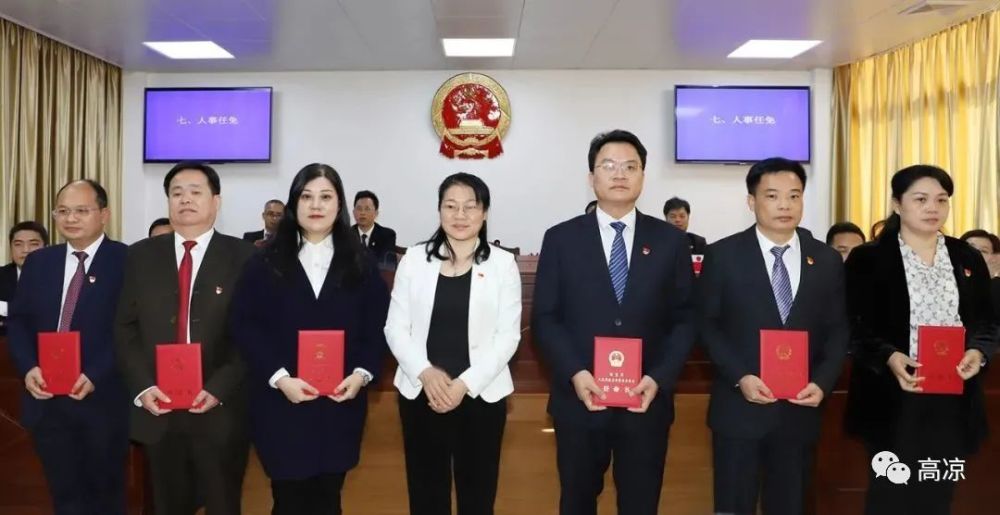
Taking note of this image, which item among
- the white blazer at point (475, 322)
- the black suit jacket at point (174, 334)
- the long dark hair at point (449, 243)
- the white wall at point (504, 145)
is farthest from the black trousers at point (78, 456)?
the white wall at point (504, 145)

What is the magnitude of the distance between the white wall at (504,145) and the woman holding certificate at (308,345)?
5.35 metres

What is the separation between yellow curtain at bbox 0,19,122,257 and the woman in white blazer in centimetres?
523

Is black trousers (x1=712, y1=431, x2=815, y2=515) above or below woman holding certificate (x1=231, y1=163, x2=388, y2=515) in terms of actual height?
below

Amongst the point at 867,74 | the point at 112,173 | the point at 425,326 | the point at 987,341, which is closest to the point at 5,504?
the point at 425,326

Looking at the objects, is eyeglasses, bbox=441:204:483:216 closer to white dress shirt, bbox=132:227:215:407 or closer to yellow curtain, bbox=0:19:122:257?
white dress shirt, bbox=132:227:215:407

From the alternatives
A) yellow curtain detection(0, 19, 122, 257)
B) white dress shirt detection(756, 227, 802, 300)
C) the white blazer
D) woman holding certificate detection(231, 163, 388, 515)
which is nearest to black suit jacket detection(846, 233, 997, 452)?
white dress shirt detection(756, 227, 802, 300)

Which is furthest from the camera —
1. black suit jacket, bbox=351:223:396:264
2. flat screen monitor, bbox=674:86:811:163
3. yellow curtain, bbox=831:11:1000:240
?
flat screen monitor, bbox=674:86:811:163

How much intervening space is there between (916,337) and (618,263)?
3.06ft

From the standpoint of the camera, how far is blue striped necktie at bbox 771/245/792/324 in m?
2.18

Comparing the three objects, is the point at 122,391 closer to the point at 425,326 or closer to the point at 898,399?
the point at 425,326

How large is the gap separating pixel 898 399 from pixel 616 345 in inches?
37.1

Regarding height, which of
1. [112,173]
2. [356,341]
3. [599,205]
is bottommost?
[356,341]

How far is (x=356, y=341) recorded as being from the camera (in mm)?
2150

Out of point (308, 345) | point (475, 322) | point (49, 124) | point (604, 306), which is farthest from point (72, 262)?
point (49, 124)
